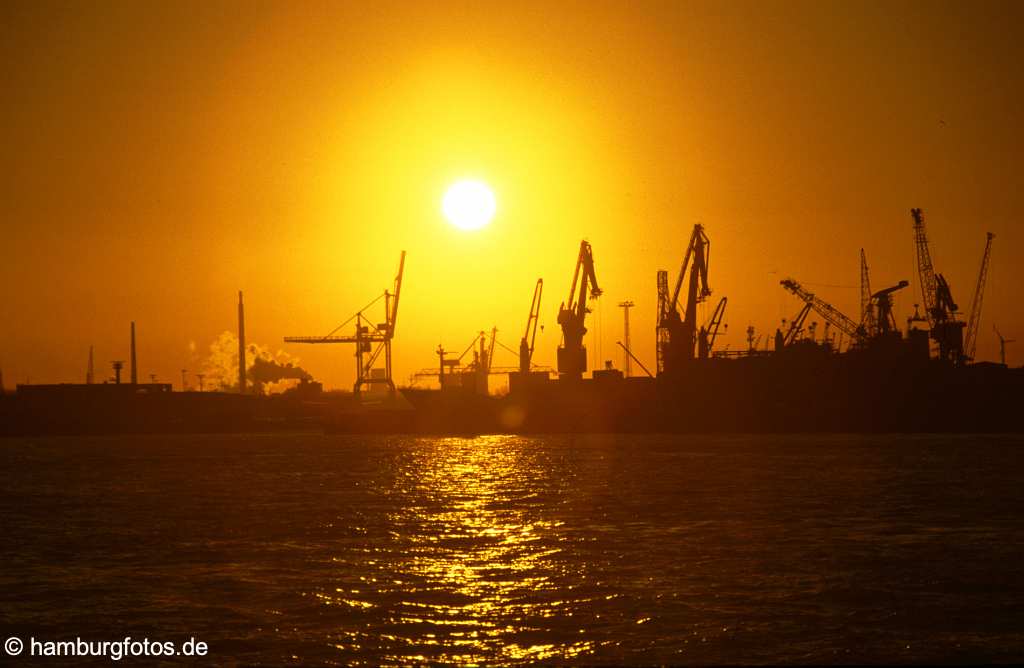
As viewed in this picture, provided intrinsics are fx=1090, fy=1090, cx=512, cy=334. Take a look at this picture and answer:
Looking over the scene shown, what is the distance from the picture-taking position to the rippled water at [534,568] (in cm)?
1834

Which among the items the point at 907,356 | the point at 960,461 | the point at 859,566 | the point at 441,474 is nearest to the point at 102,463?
the point at 441,474

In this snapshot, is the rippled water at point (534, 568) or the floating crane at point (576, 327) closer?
the rippled water at point (534, 568)

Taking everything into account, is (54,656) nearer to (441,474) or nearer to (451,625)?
(451,625)

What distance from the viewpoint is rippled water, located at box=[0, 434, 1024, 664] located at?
18.3 meters

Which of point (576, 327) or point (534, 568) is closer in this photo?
point (534, 568)

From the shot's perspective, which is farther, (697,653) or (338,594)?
(338,594)

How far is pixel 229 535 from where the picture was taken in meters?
32.5

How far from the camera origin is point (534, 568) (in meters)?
25.5

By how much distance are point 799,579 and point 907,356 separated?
107m

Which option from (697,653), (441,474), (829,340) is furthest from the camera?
(829,340)

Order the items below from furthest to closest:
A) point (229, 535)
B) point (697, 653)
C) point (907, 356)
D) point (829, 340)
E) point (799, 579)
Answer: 1. point (829, 340)
2. point (907, 356)
3. point (229, 535)
4. point (799, 579)
5. point (697, 653)

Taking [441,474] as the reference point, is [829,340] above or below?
above

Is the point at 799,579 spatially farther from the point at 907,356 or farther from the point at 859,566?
the point at 907,356

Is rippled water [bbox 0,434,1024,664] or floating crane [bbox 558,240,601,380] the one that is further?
floating crane [bbox 558,240,601,380]
